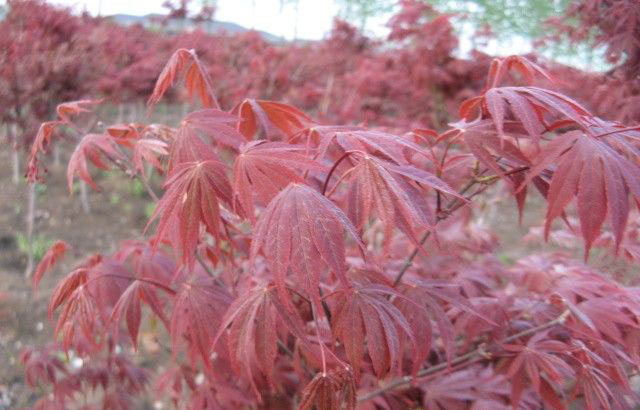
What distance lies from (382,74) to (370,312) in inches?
136

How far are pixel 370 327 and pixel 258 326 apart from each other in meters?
0.20

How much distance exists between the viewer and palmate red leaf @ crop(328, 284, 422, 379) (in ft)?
2.72

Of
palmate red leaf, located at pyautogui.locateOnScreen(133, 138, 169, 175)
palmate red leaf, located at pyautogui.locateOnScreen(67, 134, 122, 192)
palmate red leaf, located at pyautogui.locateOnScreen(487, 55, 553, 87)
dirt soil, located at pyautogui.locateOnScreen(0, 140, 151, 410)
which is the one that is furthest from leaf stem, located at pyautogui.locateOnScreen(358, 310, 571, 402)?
dirt soil, located at pyautogui.locateOnScreen(0, 140, 151, 410)

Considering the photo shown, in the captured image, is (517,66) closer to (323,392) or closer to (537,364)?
(537,364)

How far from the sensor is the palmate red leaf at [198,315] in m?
1.09

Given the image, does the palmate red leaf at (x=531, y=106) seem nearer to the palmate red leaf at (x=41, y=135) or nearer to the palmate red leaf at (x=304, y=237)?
the palmate red leaf at (x=304, y=237)

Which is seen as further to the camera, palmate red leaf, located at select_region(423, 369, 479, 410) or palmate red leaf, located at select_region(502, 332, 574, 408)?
palmate red leaf, located at select_region(423, 369, 479, 410)

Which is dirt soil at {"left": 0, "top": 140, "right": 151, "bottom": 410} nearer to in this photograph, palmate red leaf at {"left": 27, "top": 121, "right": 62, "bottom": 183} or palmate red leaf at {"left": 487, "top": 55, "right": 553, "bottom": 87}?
palmate red leaf at {"left": 27, "top": 121, "right": 62, "bottom": 183}

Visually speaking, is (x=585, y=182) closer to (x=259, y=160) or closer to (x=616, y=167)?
(x=616, y=167)

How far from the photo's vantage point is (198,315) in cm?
110

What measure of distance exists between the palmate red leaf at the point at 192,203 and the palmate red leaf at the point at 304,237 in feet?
0.45

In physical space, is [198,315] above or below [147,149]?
below

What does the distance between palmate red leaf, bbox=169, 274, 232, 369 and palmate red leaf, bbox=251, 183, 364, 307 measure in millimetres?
458

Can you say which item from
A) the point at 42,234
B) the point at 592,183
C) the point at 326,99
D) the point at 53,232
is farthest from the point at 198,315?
the point at 53,232
